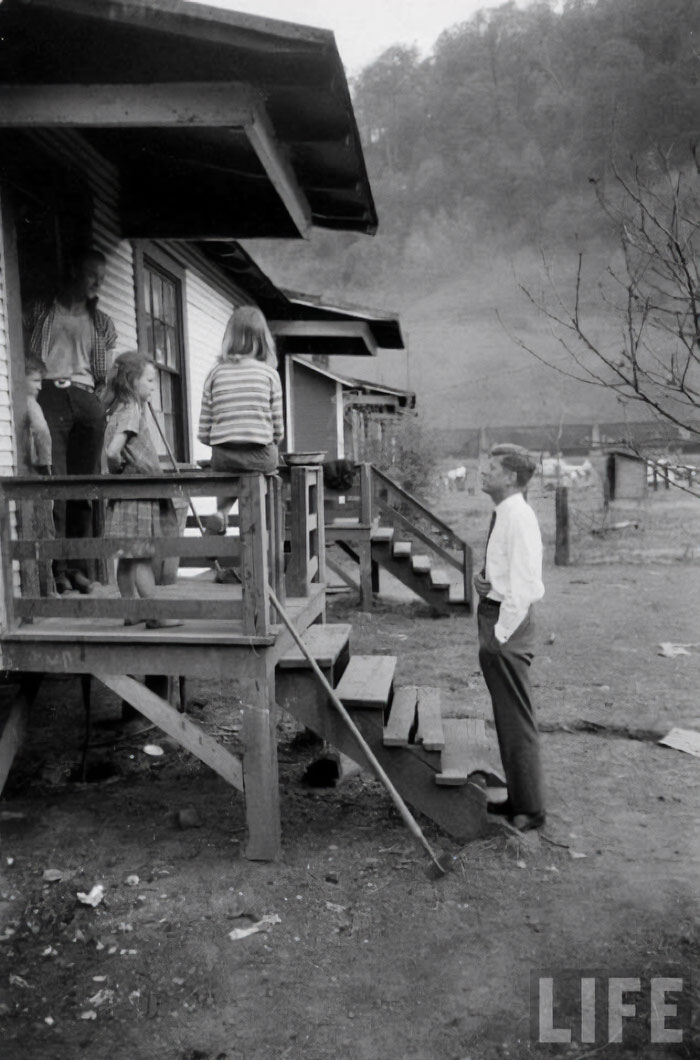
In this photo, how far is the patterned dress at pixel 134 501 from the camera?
459 centimetres

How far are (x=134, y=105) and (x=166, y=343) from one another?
3977 millimetres

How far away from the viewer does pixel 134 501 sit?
465cm

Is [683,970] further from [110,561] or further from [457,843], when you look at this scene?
[110,561]

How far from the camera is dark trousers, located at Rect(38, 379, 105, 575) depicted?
17.6 ft

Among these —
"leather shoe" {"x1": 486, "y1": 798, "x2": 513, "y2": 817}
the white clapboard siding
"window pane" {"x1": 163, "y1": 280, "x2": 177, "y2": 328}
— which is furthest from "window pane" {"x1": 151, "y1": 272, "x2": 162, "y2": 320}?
"leather shoe" {"x1": 486, "y1": 798, "x2": 513, "y2": 817}

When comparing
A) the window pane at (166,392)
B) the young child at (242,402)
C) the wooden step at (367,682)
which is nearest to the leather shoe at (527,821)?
the wooden step at (367,682)

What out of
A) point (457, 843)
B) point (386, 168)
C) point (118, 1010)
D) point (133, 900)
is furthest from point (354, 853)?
point (386, 168)

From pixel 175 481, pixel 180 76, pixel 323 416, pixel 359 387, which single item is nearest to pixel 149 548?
pixel 175 481

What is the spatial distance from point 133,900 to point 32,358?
3084 millimetres

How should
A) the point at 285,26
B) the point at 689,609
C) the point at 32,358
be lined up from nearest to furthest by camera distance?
the point at 285,26, the point at 32,358, the point at 689,609

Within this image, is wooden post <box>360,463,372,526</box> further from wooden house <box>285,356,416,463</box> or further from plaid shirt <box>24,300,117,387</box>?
wooden house <box>285,356,416,463</box>

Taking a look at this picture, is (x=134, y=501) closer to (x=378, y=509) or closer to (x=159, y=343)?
(x=159, y=343)

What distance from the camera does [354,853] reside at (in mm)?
4586

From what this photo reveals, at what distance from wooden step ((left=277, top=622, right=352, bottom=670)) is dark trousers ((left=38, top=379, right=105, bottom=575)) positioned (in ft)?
5.34
